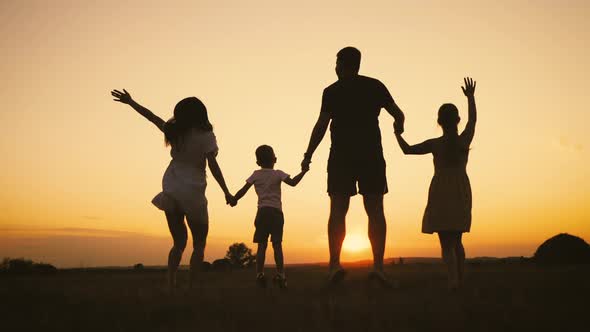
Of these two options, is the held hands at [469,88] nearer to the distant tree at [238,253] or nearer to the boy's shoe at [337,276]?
the boy's shoe at [337,276]

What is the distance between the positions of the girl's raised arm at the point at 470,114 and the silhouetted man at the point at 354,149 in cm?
95

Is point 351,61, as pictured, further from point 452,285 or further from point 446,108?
point 452,285

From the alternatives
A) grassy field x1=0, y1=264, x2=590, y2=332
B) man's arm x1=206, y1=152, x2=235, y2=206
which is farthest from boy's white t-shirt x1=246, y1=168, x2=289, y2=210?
grassy field x1=0, y1=264, x2=590, y2=332

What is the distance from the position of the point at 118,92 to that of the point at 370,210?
11.6 ft

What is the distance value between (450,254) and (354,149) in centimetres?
175

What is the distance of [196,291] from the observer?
6.93 metres

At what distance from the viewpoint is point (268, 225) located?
403 inches

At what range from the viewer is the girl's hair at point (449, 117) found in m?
7.80

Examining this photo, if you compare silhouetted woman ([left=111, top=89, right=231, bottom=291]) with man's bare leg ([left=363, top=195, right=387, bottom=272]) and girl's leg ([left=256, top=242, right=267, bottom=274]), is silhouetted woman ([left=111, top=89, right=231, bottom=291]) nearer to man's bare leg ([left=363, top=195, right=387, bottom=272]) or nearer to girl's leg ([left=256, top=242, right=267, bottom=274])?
man's bare leg ([left=363, top=195, right=387, bottom=272])

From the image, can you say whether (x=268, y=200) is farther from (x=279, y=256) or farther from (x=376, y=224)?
(x=376, y=224)

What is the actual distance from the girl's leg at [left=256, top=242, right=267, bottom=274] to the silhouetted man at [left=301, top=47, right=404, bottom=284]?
226 cm

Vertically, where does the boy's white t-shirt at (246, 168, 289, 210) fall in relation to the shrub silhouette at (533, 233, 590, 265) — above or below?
above

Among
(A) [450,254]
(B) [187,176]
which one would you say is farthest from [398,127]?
(B) [187,176]

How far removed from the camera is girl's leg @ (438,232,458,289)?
7273 mm
